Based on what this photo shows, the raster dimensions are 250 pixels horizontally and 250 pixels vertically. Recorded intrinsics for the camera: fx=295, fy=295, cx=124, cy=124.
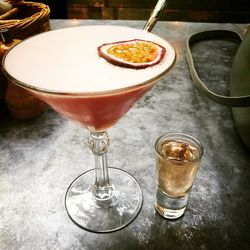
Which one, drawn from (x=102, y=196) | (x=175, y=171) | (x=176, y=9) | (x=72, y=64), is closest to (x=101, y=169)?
(x=102, y=196)

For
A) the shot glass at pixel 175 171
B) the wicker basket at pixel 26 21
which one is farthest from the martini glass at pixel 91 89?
the wicker basket at pixel 26 21

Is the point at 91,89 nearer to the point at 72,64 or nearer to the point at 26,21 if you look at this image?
the point at 72,64

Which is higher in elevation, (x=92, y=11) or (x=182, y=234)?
(x=182, y=234)

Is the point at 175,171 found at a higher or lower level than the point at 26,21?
lower

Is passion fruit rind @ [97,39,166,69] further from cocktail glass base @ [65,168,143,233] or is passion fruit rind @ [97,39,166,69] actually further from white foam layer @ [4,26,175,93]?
cocktail glass base @ [65,168,143,233]

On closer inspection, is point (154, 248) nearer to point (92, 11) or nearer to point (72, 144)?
point (72, 144)

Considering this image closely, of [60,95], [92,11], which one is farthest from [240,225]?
[92,11]
